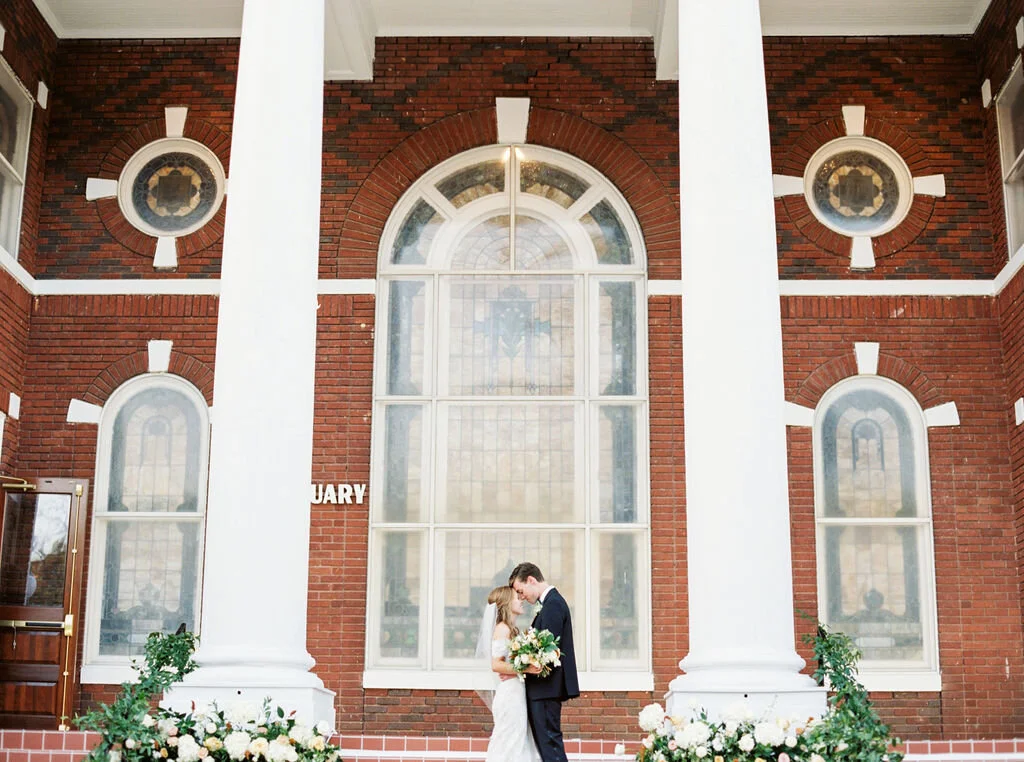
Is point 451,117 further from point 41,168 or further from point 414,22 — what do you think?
point 41,168

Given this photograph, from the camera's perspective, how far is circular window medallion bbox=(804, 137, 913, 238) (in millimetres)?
14617

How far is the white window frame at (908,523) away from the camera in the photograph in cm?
1345

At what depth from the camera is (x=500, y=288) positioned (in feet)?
48.2

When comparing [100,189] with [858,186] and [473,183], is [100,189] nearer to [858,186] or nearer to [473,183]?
Answer: [473,183]

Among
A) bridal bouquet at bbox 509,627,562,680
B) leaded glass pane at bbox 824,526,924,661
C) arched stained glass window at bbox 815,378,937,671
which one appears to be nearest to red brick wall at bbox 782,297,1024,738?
arched stained glass window at bbox 815,378,937,671

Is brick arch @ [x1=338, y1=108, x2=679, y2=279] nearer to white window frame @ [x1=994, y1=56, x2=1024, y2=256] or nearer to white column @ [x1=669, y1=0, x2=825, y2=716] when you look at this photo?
white window frame @ [x1=994, y1=56, x2=1024, y2=256]

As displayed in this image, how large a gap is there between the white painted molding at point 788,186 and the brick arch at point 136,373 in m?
6.42

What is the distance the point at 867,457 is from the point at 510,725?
18.9 feet

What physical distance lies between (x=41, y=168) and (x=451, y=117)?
4580 millimetres

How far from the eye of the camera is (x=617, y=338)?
47.6 feet

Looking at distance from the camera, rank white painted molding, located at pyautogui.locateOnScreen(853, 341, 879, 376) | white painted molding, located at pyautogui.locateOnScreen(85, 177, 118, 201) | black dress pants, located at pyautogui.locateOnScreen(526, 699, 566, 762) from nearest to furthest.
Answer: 1. black dress pants, located at pyautogui.locateOnScreen(526, 699, 566, 762)
2. white painted molding, located at pyautogui.locateOnScreen(853, 341, 879, 376)
3. white painted molding, located at pyautogui.locateOnScreen(85, 177, 118, 201)

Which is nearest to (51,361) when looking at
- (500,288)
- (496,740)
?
(500,288)

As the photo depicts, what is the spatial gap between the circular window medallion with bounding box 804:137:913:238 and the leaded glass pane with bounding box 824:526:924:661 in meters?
3.28

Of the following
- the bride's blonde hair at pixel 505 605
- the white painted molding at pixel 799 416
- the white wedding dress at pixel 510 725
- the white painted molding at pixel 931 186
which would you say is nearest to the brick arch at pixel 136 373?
the bride's blonde hair at pixel 505 605
